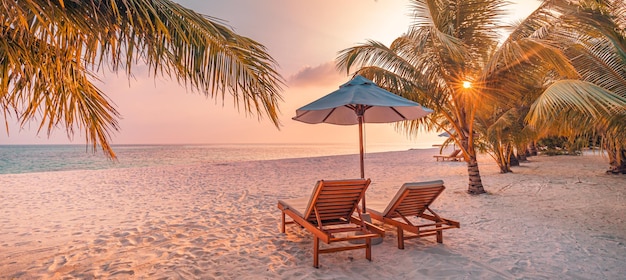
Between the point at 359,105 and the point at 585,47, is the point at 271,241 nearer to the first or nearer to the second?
the point at 359,105

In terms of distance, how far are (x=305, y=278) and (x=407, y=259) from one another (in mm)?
1154

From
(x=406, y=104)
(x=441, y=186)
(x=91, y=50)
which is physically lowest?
(x=441, y=186)

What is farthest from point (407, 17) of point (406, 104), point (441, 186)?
point (441, 186)

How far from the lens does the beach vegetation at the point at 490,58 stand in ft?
16.5

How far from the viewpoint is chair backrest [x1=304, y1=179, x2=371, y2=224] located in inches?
128

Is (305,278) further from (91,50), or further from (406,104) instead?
(91,50)

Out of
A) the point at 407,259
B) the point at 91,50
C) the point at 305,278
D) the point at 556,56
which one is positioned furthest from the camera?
the point at 556,56

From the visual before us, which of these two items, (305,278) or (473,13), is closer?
(305,278)

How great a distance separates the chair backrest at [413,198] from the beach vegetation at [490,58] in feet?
6.55

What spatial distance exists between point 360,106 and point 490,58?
3.19 meters

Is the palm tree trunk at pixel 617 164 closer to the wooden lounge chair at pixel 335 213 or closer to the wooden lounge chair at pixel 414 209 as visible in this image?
the wooden lounge chair at pixel 414 209

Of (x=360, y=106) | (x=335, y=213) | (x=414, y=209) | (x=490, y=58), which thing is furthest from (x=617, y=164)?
(x=335, y=213)

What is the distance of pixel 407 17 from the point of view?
23.1 feet

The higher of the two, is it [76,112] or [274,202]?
[76,112]
